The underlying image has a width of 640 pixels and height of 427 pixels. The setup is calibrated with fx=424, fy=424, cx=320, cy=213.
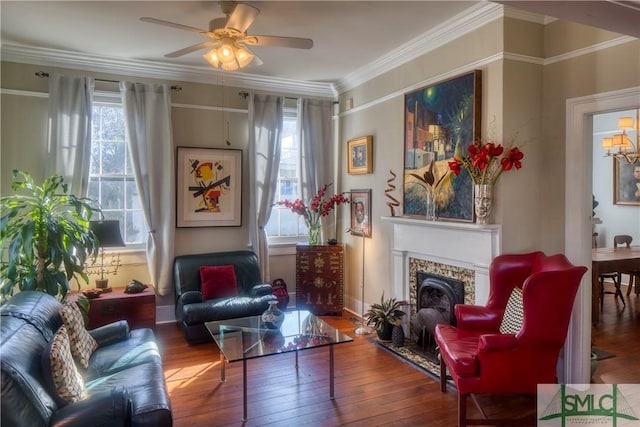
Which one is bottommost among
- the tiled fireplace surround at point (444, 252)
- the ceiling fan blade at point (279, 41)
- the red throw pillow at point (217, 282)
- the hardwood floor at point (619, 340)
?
the hardwood floor at point (619, 340)

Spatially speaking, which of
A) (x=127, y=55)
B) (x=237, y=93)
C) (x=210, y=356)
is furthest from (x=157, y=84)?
(x=210, y=356)

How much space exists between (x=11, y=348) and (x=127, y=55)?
3.48 meters

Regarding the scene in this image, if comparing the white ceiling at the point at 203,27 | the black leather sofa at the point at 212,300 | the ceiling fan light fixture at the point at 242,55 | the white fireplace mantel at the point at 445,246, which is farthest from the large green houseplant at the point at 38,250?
the white fireplace mantel at the point at 445,246

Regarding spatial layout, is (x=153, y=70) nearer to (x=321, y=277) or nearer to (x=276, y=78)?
(x=276, y=78)

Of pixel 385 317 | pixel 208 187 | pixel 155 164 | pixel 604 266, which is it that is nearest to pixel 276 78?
pixel 208 187

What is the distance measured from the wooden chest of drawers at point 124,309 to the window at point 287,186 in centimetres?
178

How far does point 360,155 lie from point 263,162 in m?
1.20

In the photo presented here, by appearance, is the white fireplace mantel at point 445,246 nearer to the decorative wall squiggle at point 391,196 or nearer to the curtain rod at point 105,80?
the decorative wall squiggle at point 391,196

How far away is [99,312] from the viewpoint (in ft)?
13.4

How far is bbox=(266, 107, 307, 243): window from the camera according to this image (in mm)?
5582

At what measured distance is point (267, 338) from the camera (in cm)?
312

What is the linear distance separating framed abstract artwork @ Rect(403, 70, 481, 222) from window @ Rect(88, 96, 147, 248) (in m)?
3.05

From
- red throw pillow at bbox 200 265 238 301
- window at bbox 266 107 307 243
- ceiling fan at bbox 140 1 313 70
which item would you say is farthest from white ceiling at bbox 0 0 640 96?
red throw pillow at bbox 200 265 238 301

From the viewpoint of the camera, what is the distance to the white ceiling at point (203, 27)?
3289 millimetres
